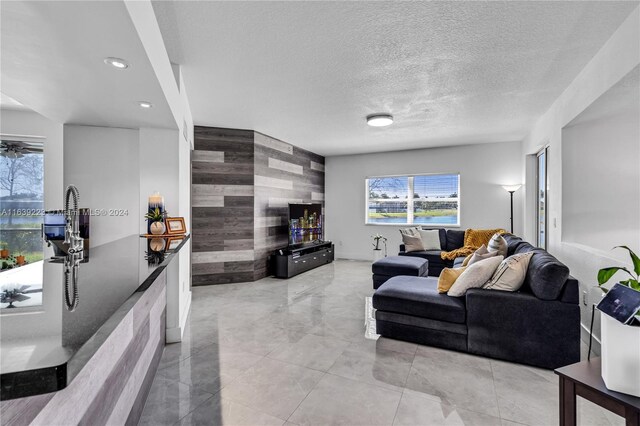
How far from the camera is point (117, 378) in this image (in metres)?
1.60

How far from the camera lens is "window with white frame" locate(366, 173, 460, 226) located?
6.88 metres

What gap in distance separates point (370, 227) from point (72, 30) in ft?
22.0

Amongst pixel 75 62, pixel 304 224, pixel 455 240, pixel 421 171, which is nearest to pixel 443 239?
pixel 455 240

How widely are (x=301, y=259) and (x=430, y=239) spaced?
8.24 feet

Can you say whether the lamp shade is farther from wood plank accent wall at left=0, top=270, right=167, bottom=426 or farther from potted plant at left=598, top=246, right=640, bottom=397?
wood plank accent wall at left=0, top=270, right=167, bottom=426

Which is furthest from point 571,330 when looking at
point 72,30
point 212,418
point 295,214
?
point 295,214

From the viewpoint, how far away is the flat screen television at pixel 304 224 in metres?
6.11

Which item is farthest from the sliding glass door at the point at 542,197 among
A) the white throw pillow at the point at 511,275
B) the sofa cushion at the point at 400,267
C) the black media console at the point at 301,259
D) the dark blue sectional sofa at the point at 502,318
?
the black media console at the point at 301,259

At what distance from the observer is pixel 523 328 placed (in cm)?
254

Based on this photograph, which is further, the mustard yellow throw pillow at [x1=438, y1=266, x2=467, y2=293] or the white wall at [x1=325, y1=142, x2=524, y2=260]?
the white wall at [x1=325, y1=142, x2=524, y2=260]

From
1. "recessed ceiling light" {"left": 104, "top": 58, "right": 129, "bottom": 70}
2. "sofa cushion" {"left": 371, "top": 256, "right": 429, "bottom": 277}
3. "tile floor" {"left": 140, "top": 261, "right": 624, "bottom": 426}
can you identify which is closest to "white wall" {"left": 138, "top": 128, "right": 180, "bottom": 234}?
"recessed ceiling light" {"left": 104, "top": 58, "right": 129, "bottom": 70}

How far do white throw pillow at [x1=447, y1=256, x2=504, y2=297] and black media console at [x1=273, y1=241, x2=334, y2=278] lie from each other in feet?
10.8

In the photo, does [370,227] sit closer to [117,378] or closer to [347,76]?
[347,76]

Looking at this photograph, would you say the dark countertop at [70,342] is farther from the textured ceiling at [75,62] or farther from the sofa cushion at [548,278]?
the sofa cushion at [548,278]
